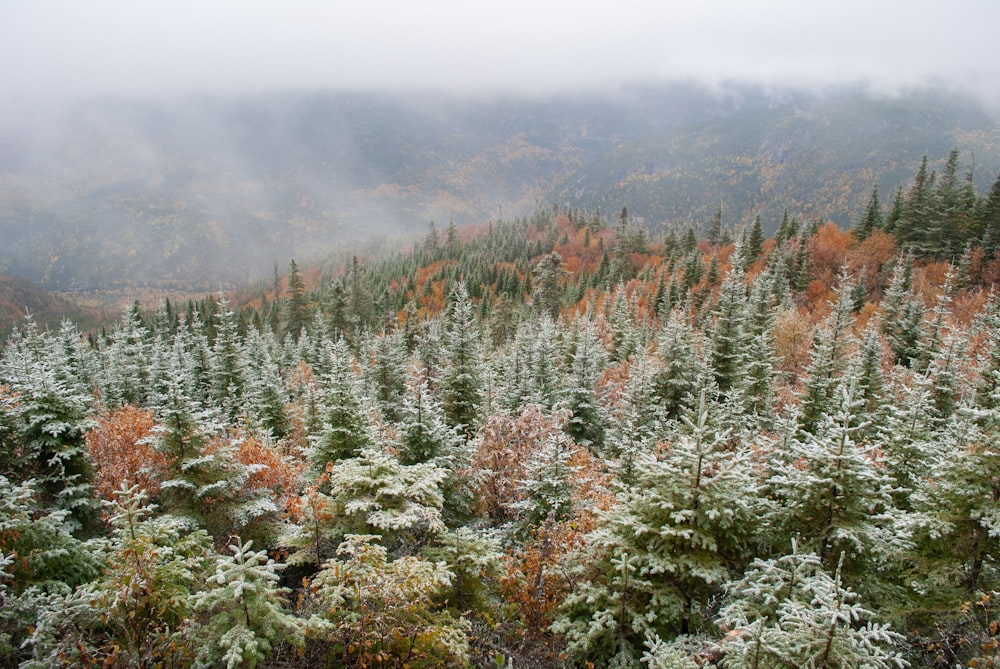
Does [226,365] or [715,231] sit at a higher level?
[715,231]

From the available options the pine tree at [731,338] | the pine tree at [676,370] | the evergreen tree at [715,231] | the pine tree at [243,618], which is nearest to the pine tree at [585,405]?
the pine tree at [676,370]

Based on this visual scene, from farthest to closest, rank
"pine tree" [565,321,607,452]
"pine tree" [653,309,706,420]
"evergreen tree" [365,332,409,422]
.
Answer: "evergreen tree" [365,332,409,422] < "pine tree" [653,309,706,420] < "pine tree" [565,321,607,452]

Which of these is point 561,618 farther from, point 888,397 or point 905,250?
point 905,250

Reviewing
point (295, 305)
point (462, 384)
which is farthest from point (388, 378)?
point (295, 305)

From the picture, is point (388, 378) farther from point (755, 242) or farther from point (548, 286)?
point (755, 242)

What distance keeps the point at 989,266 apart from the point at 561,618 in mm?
68159

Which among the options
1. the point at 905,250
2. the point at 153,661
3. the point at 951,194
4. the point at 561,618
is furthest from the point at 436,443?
the point at 951,194

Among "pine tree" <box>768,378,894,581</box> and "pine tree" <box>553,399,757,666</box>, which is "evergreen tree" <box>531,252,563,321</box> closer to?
"pine tree" <box>553,399,757,666</box>

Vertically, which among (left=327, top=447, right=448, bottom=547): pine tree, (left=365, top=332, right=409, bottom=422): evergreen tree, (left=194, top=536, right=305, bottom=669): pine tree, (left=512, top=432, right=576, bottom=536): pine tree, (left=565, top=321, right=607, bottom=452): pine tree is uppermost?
(left=194, top=536, right=305, bottom=669): pine tree

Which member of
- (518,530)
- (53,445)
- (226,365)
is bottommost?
(226,365)

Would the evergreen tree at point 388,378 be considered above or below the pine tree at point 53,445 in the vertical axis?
below

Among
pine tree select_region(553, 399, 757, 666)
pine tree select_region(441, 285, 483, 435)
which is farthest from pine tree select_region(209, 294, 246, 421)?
pine tree select_region(553, 399, 757, 666)

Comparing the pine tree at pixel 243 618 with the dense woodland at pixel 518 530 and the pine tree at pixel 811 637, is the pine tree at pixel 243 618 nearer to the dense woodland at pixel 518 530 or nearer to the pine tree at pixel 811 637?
the dense woodland at pixel 518 530

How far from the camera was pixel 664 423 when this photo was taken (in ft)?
69.2
